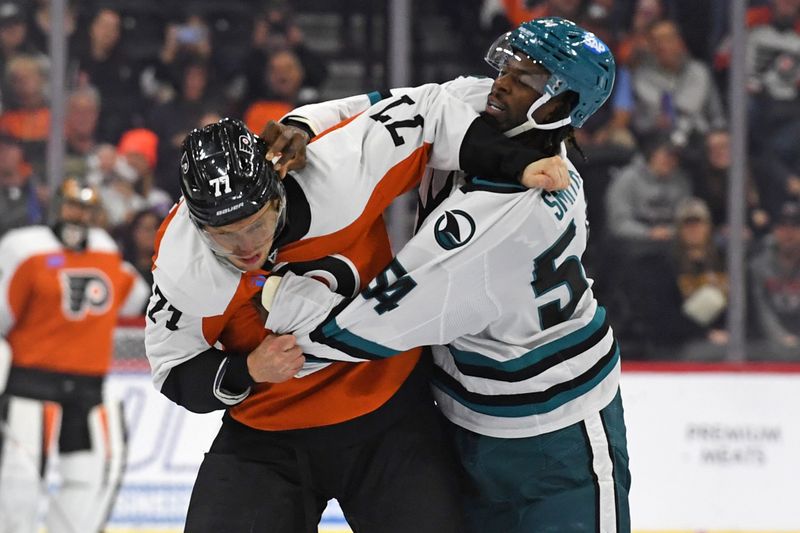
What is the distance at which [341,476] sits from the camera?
7.39 feet

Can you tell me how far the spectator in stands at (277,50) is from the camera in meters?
5.58

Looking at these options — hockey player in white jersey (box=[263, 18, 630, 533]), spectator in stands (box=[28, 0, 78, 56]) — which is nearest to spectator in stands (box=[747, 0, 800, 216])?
spectator in stands (box=[28, 0, 78, 56])

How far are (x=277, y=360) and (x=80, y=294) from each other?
2.99m

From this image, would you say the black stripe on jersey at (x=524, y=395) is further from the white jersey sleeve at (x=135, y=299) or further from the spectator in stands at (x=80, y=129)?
the spectator in stands at (x=80, y=129)

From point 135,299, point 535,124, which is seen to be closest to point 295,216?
point 535,124

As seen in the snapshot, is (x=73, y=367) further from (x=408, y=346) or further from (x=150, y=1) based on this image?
(x=408, y=346)

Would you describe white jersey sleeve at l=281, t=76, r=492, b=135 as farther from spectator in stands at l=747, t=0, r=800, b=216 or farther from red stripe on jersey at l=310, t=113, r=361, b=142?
spectator in stands at l=747, t=0, r=800, b=216

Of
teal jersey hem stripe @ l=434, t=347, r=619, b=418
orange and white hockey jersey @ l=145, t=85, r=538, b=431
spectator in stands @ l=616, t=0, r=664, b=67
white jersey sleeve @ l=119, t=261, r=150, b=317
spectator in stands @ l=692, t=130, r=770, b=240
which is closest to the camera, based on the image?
orange and white hockey jersey @ l=145, t=85, r=538, b=431

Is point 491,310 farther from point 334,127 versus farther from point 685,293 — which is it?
point 685,293

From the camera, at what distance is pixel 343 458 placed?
2240 mm

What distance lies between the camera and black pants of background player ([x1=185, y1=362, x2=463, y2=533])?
2150 millimetres

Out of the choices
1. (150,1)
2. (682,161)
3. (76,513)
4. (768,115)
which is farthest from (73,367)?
(768,115)

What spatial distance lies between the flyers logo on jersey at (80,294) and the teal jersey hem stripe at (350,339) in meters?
2.98

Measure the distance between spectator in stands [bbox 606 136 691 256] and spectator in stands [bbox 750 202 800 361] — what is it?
412 mm
